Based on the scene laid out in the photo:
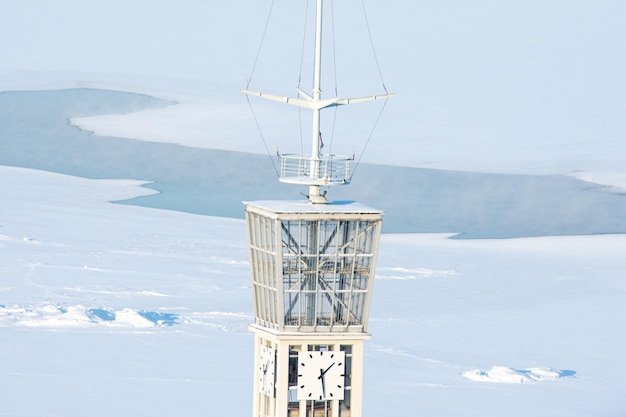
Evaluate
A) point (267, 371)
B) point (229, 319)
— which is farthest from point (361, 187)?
point (267, 371)

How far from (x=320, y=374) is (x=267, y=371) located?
193 cm

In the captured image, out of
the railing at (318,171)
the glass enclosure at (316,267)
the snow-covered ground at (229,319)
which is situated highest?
the railing at (318,171)

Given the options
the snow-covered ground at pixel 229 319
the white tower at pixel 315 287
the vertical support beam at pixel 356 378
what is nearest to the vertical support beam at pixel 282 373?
the white tower at pixel 315 287

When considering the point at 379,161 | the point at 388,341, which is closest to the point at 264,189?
the point at 379,161

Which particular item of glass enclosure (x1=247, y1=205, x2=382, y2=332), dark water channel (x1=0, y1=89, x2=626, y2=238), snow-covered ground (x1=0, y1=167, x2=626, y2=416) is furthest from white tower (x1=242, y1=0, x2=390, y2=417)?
dark water channel (x1=0, y1=89, x2=626, y2=238)

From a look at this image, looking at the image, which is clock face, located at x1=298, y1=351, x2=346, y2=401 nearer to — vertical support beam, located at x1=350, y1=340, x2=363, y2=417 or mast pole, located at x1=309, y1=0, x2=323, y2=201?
vertical support beam, located at x1=350, y1=340, x2=363, y2=417

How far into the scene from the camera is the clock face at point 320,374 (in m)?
60.8

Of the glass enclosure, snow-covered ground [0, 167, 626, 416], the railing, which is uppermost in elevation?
the railing

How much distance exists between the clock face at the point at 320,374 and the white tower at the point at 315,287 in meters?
0.03

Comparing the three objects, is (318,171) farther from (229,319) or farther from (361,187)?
(361,187)

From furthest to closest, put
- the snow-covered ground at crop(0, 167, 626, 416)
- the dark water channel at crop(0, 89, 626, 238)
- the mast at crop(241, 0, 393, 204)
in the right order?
1. the dark water channel at crop(0, 89, 626, 238)
2. the snow-covered ground at crop(0, 167, 626, 416)
3. the mast at crop(241, 0, 393, 204)

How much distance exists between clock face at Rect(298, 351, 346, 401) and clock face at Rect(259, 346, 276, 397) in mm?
988

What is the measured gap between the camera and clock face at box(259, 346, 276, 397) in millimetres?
61000

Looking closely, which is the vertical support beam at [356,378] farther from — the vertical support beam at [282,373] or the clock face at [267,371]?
the clock face at [267,371]
